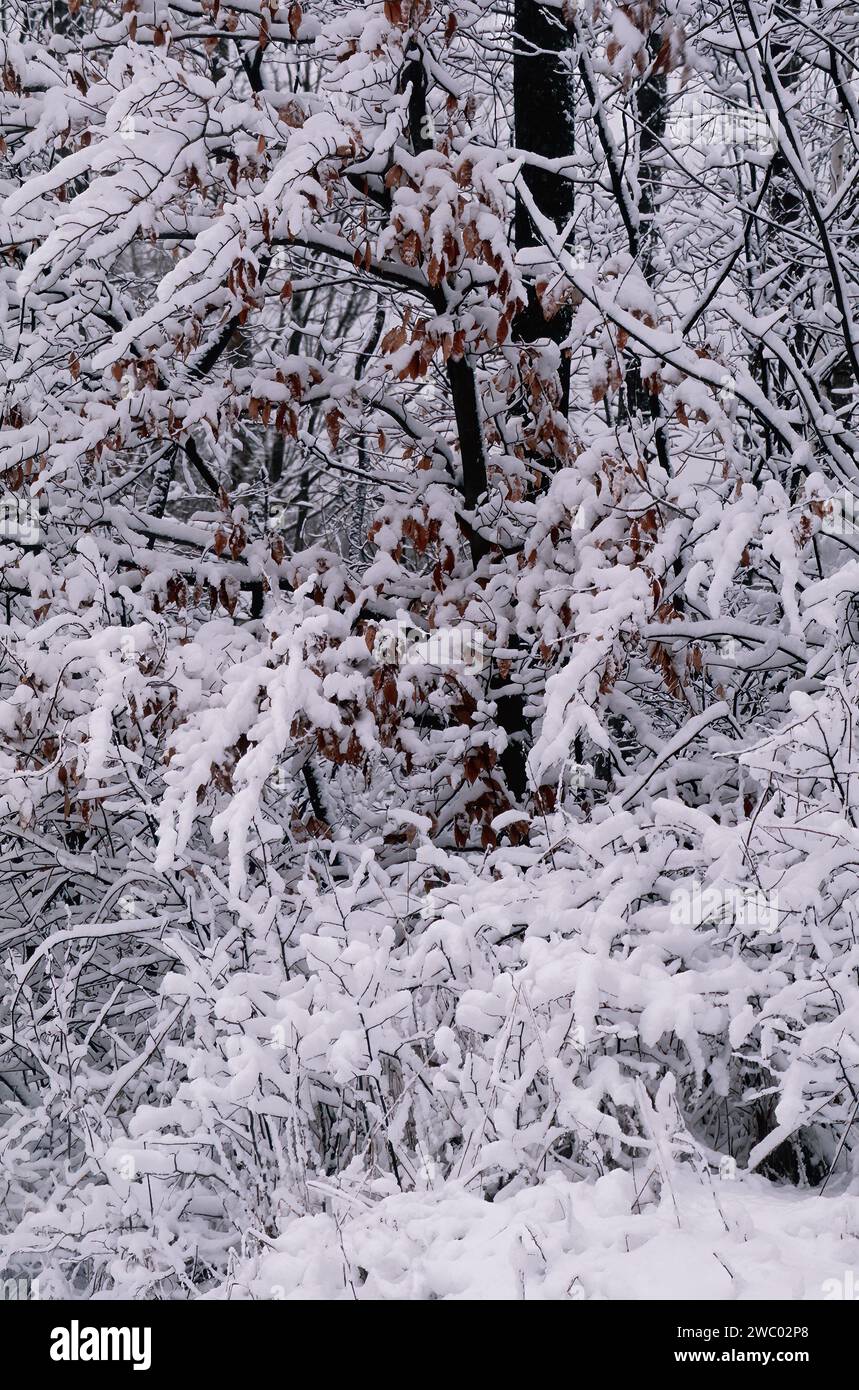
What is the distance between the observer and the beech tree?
3.28 m

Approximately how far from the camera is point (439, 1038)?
314cm

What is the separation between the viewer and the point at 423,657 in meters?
4.83

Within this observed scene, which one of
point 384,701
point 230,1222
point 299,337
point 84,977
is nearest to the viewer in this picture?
point 230,1222

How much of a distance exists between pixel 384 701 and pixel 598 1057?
2.02 metres

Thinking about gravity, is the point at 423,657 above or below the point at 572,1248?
above

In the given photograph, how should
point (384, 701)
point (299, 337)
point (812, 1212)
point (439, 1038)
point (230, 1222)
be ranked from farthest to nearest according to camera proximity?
point (299, 337) → point (384, 701) → point (230, 1222) → point (439, 1038) → point (812, 1212)

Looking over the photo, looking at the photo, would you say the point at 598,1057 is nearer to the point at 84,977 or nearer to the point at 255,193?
the point at 84,977

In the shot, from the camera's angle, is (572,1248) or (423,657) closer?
(572,1248)

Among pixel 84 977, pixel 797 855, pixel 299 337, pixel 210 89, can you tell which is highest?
pixel 210 89

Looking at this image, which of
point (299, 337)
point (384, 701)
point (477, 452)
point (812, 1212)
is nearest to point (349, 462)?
point (477, 452)

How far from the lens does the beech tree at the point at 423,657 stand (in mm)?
3283

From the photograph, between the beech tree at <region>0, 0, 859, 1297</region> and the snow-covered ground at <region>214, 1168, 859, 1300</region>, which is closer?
the snow-covered ground at <region>214, 1168, 859, 1300</region>

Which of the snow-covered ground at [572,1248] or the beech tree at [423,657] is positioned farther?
the beech tree at [423,657]

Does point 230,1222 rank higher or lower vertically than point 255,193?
lower
